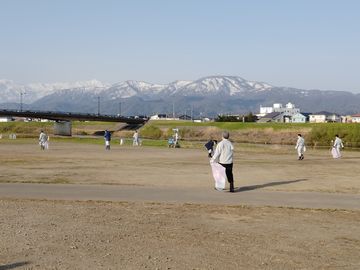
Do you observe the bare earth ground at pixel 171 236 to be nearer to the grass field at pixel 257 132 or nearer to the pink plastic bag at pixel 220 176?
the pink plastic bag at pixel 220 176

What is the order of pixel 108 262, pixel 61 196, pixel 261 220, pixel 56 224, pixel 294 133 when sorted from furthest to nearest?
pixel 294 133 < pixel 61 196 < pixel 261 220 < pixel 56 224 < pixel 108 262

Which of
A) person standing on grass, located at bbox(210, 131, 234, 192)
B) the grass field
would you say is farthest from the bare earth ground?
the grass field

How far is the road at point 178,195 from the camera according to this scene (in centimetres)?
1409

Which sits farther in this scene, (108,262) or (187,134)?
(187,134)

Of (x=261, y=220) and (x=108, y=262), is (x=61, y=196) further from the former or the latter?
(x=108, y=262)

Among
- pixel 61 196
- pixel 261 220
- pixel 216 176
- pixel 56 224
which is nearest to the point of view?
pixel 56 224

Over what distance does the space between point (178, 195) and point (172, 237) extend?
18.8ft

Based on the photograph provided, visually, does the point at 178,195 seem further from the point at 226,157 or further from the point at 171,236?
the point at 171,236

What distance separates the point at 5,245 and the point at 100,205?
180 inches

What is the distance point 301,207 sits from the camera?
43.7 ft

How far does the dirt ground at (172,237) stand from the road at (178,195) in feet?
3.50

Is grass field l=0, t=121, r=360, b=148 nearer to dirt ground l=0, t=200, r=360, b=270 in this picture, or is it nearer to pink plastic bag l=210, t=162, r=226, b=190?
pink plastic bag l=210, t=162, r=226, b=190

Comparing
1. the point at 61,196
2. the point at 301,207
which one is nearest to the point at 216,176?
the point at 301,207

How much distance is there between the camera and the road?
1409 centimetres
